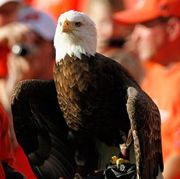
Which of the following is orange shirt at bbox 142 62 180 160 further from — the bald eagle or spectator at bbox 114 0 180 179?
the bald eagle

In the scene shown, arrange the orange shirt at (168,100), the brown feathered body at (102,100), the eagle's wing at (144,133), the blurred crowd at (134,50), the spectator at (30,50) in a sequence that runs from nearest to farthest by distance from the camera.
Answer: the eagle's wing at (144,133)
the brown feathered body at (102,100)
the orange shirt at (168,100)
the blurred crowd at (134,50)
the spectator at (30,50)

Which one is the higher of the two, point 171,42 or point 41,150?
point 171,42

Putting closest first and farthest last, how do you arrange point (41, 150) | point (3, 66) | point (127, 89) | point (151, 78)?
point (127, 89) < point (41, 150) < point (151, 78) < point (3, 66)

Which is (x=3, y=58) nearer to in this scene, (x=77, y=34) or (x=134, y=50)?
(x=134, y=50)

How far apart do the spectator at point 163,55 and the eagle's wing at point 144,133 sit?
1.49m

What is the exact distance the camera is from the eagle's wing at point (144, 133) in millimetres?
6070

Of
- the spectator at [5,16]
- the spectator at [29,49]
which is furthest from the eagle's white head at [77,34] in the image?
the spectator at [5,16]

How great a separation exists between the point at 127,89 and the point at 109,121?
27 cm

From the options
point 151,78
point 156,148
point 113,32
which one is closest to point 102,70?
point 156,148

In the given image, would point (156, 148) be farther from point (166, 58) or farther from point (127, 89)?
point (166, 58)

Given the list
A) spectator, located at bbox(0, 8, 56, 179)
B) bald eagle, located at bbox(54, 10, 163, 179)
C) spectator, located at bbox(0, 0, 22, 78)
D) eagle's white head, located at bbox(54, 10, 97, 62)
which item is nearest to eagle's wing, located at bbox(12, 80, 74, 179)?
bald eagle, located at bbox(54, 10, 163, 179)

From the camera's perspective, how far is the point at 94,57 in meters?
6.37

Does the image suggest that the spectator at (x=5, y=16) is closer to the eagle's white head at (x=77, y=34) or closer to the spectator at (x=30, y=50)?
the spectator at (x=30, y=50)

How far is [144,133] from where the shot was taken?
241 inches
